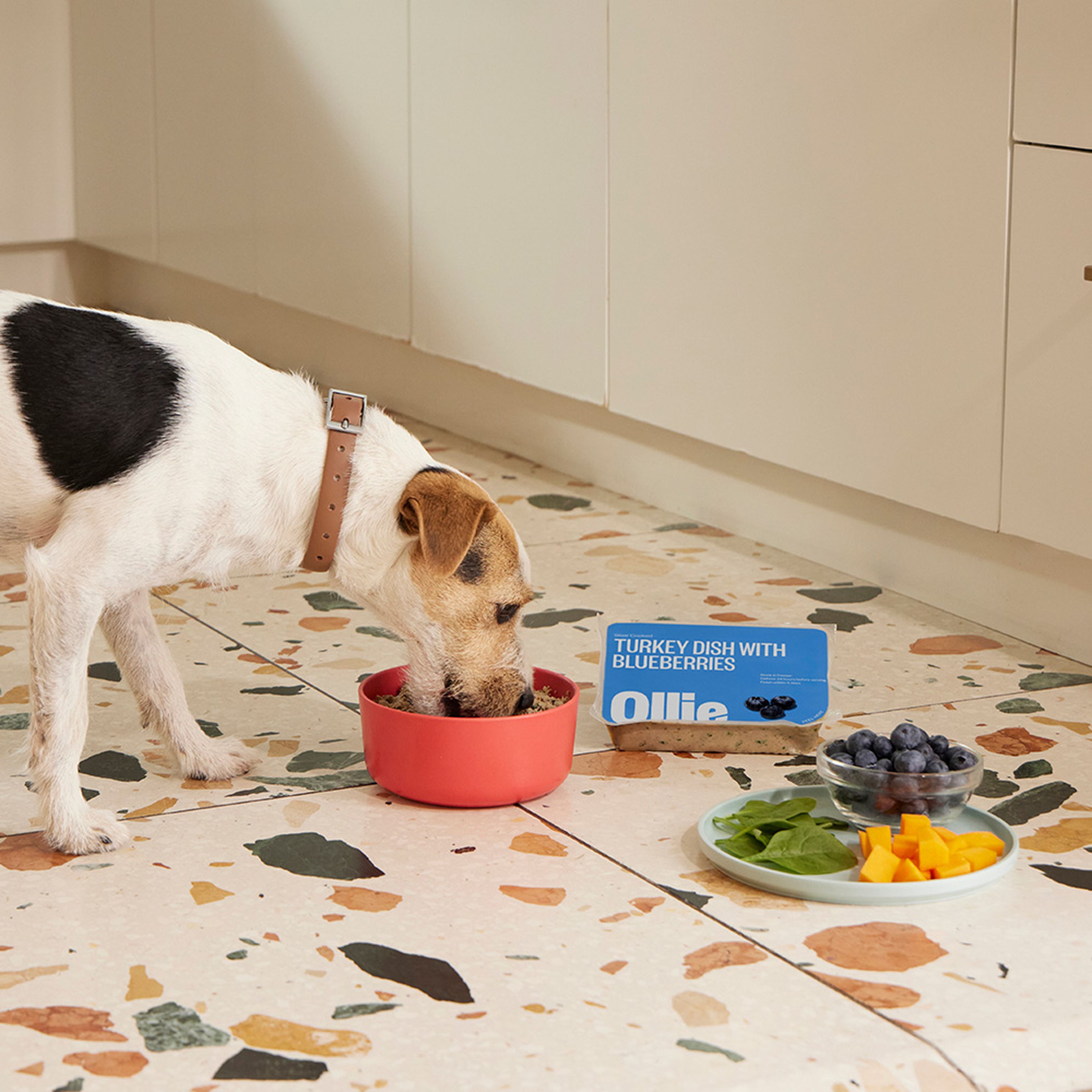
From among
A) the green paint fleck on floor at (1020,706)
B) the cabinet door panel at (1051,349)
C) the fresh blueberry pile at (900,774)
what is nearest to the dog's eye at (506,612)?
the fresh blueberry pile at (900,774)

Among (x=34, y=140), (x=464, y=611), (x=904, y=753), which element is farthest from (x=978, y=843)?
(x=34, y=140)

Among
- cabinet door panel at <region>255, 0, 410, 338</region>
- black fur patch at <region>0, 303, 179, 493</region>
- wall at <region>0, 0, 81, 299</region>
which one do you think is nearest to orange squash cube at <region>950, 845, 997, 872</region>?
black fur patch at <region>0, 303, 179, 493</region>

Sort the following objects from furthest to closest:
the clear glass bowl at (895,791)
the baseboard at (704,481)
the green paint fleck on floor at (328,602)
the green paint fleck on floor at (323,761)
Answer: the green paint fleck on floor at (328,602)
the baseboard at (704,481)
the green paint fleck on floor at (323,761)
the clear glass bowl at (895,791)

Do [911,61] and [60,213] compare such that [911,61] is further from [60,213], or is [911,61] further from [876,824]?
[60,213]

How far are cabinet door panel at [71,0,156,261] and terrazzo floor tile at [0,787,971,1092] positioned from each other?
452 cm

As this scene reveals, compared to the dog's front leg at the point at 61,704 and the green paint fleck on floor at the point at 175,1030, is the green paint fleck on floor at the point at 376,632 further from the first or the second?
the green paint fleck on floor at the point at 175,1030

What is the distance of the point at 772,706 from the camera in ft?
9.10

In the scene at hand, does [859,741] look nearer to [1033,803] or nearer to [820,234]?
[1033,803]

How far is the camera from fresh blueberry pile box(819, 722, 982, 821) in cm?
228

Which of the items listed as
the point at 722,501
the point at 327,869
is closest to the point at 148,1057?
the point at 327,869

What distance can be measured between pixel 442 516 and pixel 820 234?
5.18ft

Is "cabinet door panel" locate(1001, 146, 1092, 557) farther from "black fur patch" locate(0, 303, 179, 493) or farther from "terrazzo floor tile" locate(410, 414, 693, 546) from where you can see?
"black fur patch" locate(0, 303, 179, 493)

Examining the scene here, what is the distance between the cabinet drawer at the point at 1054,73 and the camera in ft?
9.62

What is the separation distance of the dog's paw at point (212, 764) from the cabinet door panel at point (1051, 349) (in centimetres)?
160
